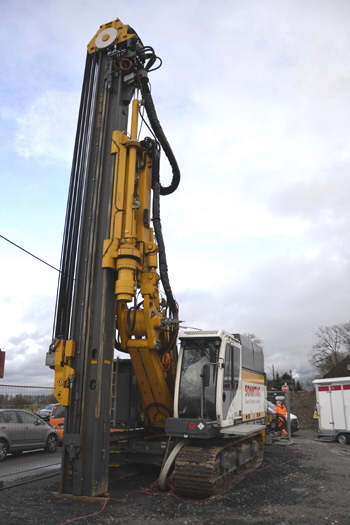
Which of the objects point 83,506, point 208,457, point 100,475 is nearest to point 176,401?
point 208,457

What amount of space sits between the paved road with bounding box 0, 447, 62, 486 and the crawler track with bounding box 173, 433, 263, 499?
369 centimetres

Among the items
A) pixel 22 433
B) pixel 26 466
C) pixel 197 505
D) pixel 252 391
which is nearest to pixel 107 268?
pixel 197 505

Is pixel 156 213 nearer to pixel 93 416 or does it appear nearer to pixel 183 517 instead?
pixel 93 416

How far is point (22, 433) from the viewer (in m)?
12.5

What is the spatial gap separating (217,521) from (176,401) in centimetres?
238

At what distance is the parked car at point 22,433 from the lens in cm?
1188

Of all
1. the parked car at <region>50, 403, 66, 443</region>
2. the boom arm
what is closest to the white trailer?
the parked car at <region>50, 403, 66, 443</region>

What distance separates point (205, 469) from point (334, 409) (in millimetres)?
13125

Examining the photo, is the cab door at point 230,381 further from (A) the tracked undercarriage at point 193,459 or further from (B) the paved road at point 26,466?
(B) the paved road at point 26,466

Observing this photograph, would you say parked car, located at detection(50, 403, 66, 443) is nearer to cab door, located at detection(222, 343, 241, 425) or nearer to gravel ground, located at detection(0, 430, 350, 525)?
gravel ground, located at detection(0, 430, 350, 525)

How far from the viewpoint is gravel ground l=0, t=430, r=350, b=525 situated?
→ 637cm

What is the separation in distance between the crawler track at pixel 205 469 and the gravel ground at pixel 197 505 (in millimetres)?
198

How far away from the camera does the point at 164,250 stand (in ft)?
31.2

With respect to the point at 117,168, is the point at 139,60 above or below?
above
